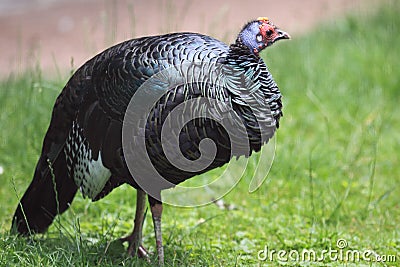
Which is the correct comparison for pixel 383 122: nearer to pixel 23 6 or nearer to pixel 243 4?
pixel 243 4

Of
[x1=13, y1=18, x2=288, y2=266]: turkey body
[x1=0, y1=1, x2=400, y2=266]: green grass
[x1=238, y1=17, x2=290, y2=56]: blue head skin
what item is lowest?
[x1=0, y1=1, x2=400, y2=266]: green grass

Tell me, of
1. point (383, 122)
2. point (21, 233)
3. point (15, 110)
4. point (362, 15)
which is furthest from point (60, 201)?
point (362, 15)

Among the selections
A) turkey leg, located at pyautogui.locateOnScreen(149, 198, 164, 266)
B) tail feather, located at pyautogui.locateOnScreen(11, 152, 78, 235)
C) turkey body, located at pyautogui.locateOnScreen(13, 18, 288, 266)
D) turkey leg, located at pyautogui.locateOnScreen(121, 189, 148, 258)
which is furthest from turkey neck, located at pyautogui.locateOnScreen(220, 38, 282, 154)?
tail feather, located at pyautogui.locateOnScreen(11, 152, 78, 235)

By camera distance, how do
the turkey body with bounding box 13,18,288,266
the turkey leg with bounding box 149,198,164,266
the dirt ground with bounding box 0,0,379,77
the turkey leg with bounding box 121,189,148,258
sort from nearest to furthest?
1. the turkey body with bounding box 13,18,288,266
2. the turkey leg with bounding box 149,198,164,266
3. the turkey leg with bounding box 121,189,148,258
4. the dirt ground with bounding box 0,0,379,77

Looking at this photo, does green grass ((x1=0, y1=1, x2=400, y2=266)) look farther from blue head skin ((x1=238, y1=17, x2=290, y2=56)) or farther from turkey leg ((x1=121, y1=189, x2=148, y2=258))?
blue head skin ((x1=238, y1=17, x2=290, y2=56))

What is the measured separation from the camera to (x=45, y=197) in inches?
179

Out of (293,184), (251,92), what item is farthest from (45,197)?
(293,184)

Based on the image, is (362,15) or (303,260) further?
(362,15)

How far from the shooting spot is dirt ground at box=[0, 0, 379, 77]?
836 centimetres

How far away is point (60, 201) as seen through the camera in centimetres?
455

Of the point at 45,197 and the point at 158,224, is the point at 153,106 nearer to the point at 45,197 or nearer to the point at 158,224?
the point at 158,224

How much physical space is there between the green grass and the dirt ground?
121 centimetres

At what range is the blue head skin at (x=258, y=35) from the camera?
3936 millimetres

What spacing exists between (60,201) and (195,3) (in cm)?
579
